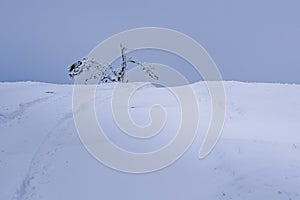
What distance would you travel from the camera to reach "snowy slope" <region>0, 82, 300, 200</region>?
6.43 metres

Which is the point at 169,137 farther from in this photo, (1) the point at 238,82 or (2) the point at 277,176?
(1) the point at 238,82

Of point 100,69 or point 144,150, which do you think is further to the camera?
point 100,69

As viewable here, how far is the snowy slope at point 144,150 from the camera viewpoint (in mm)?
6426

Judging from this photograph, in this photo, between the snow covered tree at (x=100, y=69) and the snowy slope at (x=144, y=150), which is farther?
the snow covered tree at (x=100, y=69)

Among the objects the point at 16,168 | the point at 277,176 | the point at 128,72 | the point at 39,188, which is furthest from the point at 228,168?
the point at 128,72

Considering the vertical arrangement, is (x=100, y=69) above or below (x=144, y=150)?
above

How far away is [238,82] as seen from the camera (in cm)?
1894

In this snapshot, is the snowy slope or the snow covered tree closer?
the snowy slope

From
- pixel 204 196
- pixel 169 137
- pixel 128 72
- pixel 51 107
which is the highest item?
pixel 128 72

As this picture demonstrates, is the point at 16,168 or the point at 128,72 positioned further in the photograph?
the point at 128,72

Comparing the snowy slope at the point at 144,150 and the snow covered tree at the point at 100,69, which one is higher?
the snow covered tree at the point at 100,69

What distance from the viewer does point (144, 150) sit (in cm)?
823

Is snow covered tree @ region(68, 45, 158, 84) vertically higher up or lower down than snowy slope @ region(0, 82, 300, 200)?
higher up

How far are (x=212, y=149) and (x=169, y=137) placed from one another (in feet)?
3.87
